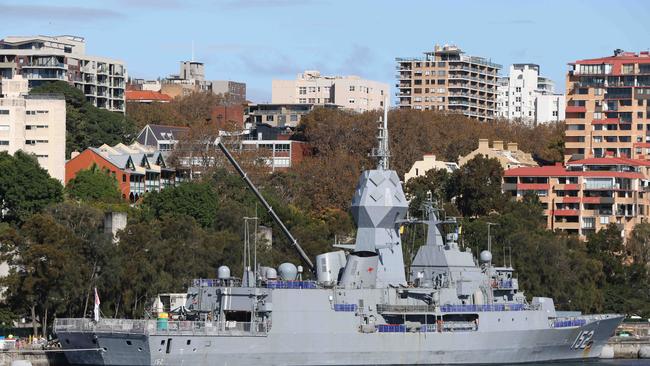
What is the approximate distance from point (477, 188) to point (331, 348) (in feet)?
172

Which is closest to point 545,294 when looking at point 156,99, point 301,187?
point 301,187

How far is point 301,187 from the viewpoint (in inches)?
4980

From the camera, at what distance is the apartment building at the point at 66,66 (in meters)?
147

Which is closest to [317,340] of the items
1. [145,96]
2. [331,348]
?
[331,348]

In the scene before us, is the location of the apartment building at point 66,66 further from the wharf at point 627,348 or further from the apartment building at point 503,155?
the wharf at point 627,348

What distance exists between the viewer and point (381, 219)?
7231cm

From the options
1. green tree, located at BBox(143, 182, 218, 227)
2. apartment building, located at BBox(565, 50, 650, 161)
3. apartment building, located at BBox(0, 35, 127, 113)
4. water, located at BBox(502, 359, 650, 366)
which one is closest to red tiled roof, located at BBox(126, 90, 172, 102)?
apartment building, located at BBox(0, 35, 127, 113)

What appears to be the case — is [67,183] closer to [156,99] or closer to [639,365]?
[639,365]

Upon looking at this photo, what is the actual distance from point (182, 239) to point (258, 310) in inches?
741

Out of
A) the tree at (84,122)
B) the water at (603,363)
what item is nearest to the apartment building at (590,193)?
the tree at (84,122)

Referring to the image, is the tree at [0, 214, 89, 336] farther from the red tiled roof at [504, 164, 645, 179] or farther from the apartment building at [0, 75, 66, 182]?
the red tiled roof at [504, 164, 645, 179]

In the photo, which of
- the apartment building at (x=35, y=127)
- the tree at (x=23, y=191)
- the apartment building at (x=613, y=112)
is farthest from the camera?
the apartment building at (x=613, y=112)

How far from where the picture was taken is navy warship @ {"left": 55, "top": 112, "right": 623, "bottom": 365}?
213 feet

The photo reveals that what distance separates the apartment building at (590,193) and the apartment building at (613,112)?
8.76 meters
